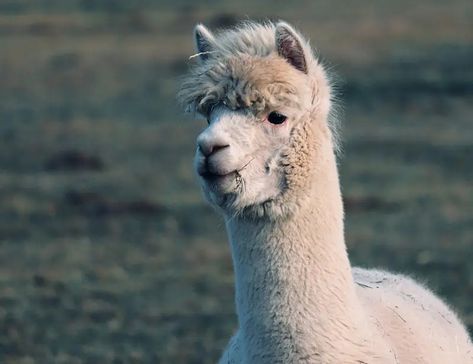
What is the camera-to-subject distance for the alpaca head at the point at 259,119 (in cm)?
600

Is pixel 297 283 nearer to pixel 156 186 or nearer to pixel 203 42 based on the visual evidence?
pixel 203 42

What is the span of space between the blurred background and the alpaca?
158 inches

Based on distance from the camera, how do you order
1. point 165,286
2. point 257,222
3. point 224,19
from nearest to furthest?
point 257,222 < point 165,286 < point 224,19

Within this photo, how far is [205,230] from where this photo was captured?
14.6 meters

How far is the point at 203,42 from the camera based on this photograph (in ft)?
21.5

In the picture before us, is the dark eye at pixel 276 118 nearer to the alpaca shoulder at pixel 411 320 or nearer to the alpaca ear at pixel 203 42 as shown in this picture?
the alpaca ear at pixel 203 42

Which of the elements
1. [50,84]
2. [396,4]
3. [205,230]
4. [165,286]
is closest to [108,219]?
[205,230]

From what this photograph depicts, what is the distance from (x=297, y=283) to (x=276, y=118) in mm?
659

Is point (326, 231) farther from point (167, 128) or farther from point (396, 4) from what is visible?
point (396, 4)

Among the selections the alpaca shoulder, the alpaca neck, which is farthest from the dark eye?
the alpaca shoulder

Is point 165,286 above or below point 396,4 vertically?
below

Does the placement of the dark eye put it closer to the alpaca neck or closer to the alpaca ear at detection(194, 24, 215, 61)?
the alpaca neck

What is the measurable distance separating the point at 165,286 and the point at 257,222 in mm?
6452

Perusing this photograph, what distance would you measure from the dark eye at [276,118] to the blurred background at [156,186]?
A: 4.16 m
